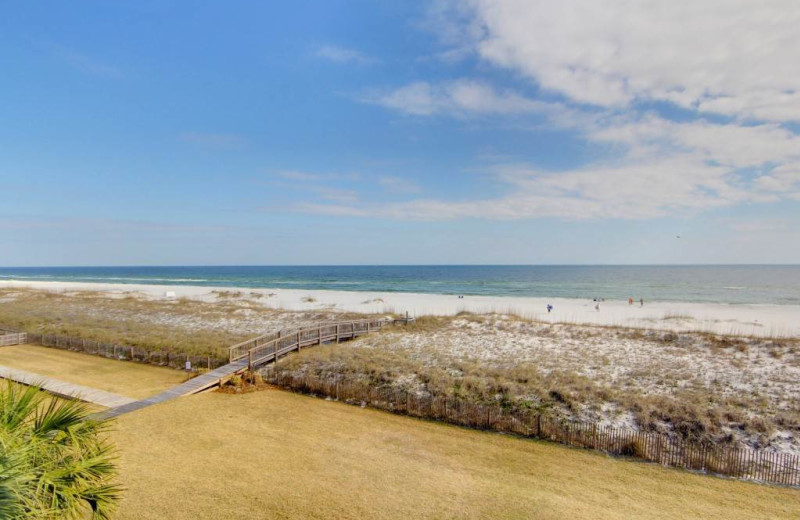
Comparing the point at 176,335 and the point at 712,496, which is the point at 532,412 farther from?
the point at 176,335

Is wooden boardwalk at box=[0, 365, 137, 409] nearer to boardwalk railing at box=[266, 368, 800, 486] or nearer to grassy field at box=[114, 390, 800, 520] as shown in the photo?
grassy field at box=[114, 390, 800, 520]

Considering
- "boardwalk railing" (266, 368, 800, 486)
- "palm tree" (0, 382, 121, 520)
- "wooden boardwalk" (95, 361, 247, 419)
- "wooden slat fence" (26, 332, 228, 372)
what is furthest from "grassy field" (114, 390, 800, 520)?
"wooden slat fence" (26, 332, 228, 372)

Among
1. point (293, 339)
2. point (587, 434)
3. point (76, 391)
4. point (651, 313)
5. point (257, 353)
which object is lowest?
point (76, 391)

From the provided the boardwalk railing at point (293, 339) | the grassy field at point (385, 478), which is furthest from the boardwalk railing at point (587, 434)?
the boardwalk railing at point (293, 339)

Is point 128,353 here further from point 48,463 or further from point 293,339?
point 48,463

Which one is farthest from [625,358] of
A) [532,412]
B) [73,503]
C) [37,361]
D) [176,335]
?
[37,361]

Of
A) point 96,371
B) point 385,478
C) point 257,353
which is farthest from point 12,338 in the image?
point 385,478
